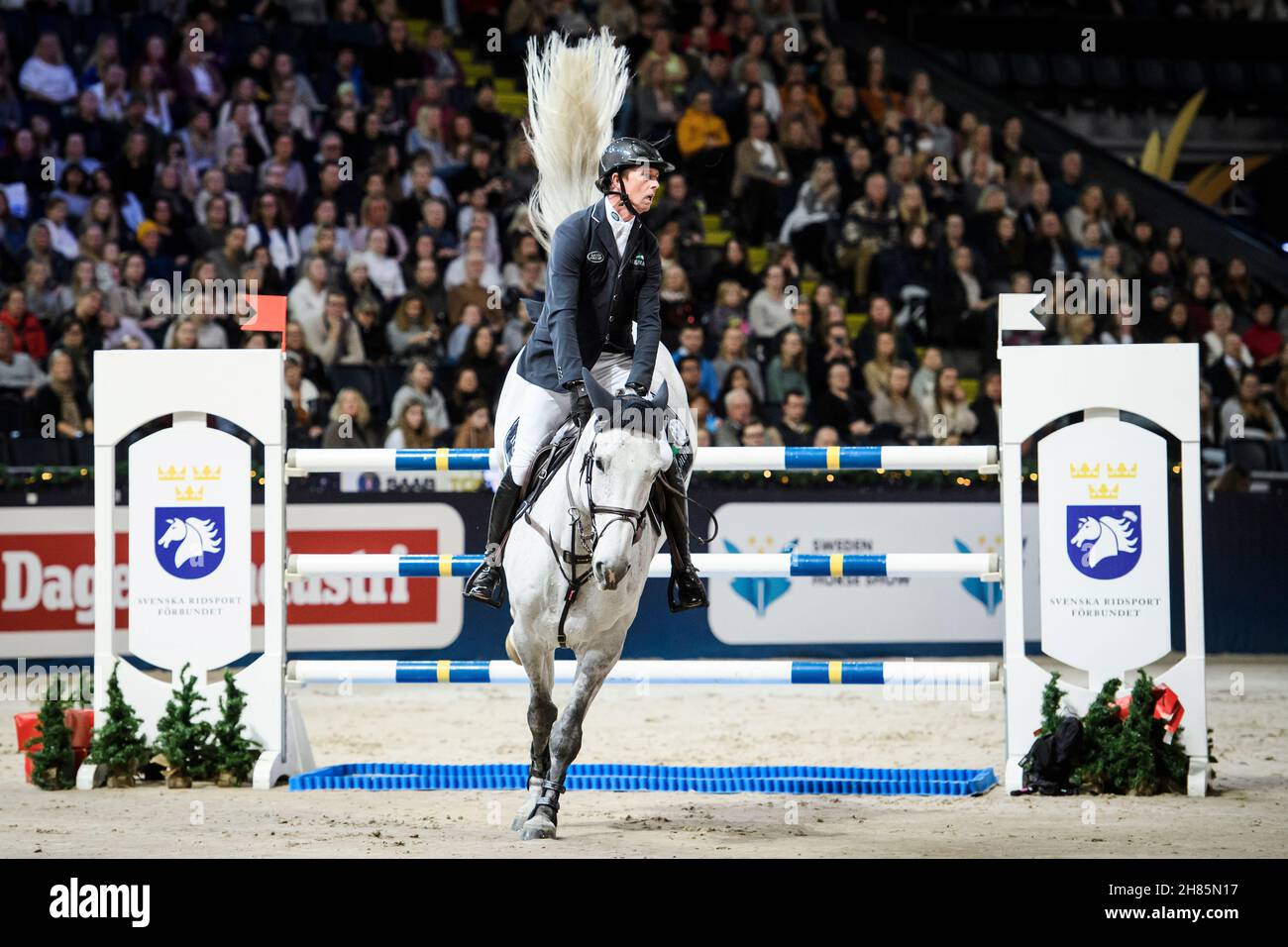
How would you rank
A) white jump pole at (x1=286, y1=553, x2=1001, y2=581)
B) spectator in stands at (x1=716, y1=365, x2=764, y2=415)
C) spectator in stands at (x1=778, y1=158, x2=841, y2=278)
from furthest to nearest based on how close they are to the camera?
spectator in stands at (x1=778, y1=158, x2=841, y2=278)
spectator in stands at (x1=716, y1=365, x2=764, y2=415)
white jump pole at (x1=286, y1=553, x2=1001, y2=581)

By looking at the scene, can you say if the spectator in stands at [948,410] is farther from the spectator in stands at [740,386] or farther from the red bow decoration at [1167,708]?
the red bow decoration at [1167,708]

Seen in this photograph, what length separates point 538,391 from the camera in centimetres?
616

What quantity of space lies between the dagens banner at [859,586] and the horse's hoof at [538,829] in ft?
19.3

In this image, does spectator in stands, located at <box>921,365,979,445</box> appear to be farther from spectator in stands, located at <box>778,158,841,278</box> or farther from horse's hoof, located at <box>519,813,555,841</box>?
horse's hoof, located at <box>519,813,555,841</box>

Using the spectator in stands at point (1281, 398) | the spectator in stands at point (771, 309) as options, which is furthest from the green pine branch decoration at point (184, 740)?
the spectator in stands at point (1281, 398)

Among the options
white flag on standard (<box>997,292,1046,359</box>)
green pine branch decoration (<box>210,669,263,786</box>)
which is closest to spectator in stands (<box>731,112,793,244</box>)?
white flag on standard (<box>997,292,1046,359</box>)

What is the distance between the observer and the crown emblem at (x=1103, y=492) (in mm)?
6949

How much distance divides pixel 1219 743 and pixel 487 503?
5.23m

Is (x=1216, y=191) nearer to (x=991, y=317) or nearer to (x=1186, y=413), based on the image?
(x=991, y=317)

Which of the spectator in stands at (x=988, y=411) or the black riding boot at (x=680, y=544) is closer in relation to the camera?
the black riding boot at (x=680, y=544)

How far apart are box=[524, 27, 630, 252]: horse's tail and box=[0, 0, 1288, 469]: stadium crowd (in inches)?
185

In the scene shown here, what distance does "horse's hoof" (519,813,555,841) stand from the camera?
18.8ft

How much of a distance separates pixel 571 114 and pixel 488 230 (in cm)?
675

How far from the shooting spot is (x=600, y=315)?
6.14m
